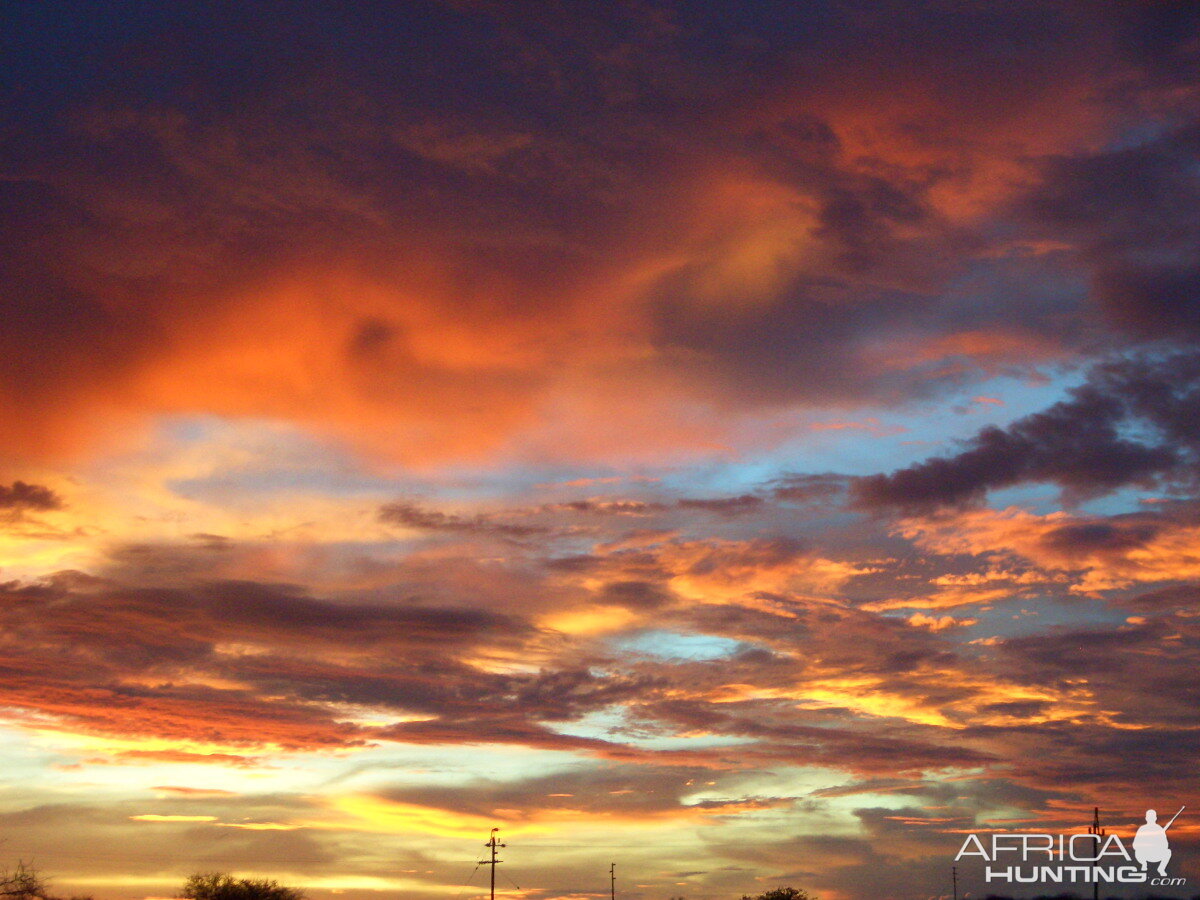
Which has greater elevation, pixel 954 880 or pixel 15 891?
pixel 15 891

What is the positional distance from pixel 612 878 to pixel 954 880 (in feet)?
188

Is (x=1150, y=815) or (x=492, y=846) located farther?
(x=492, y=846)

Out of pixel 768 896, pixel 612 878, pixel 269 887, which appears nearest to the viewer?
pixel 269 887

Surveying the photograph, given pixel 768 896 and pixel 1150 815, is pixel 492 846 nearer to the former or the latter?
pixel 768 896

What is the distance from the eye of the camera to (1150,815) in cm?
8225

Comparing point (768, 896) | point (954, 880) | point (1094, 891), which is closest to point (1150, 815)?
point (1094, 891)

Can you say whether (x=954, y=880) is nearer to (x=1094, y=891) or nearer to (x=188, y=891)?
(x=1094, y=891)

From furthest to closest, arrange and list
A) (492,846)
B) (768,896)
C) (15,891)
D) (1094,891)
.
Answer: (768,896)
(492,846)
(1094,891)
(15,891)

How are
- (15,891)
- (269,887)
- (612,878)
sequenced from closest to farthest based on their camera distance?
(15,891) < (269,887) < (612,878)

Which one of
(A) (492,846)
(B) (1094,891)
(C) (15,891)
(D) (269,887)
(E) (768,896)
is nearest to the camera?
(C) (15,891)

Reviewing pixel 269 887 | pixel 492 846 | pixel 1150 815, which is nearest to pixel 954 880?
pixel 492 846

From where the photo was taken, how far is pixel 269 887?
10469 cm

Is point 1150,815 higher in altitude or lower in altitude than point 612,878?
higher

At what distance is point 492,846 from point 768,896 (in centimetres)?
3973
